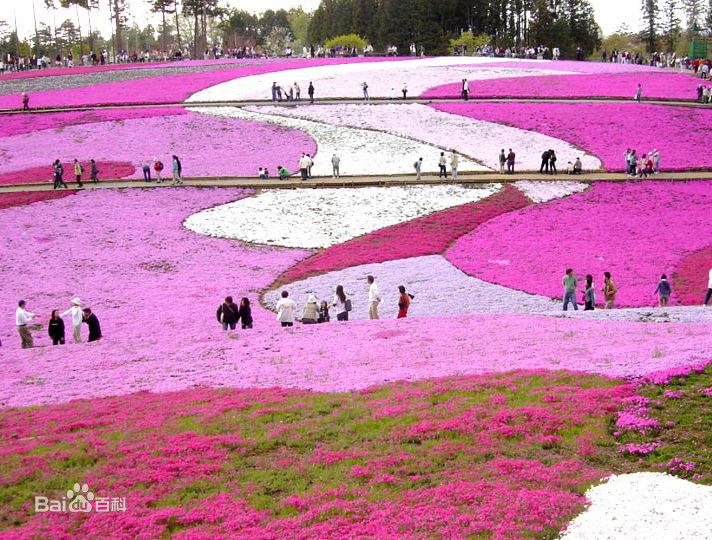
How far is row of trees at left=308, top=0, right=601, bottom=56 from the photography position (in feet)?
360

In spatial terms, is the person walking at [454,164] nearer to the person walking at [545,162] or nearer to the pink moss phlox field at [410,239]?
the pink moss phlox field at [410,239]

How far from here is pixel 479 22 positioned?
4776 inches

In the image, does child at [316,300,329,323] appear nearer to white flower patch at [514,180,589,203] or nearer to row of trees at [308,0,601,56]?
white flower patch at [514,180,589,203]

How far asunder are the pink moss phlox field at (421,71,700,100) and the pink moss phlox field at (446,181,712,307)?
910 inches

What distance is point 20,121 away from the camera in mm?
59625

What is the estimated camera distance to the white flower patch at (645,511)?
10.2 metres

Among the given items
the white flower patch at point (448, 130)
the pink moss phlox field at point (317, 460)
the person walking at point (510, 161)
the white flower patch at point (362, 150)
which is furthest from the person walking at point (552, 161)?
the pink moss phlox field at point (317, 460)

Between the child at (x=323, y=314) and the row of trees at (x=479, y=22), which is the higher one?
the row of trees at (x=479, y=22)

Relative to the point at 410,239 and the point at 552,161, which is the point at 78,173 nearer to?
the point at 410,239

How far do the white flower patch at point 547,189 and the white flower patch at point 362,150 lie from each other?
17.5 feet

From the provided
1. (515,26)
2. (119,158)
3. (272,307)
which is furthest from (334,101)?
(515,26)

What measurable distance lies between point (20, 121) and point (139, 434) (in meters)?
51.7

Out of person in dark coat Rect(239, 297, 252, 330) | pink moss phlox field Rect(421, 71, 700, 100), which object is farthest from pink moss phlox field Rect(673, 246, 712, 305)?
pink moss phlox field Rect(421, 71, 700, 100)

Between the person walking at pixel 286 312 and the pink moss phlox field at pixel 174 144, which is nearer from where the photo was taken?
the person walking at pixel 286 312
